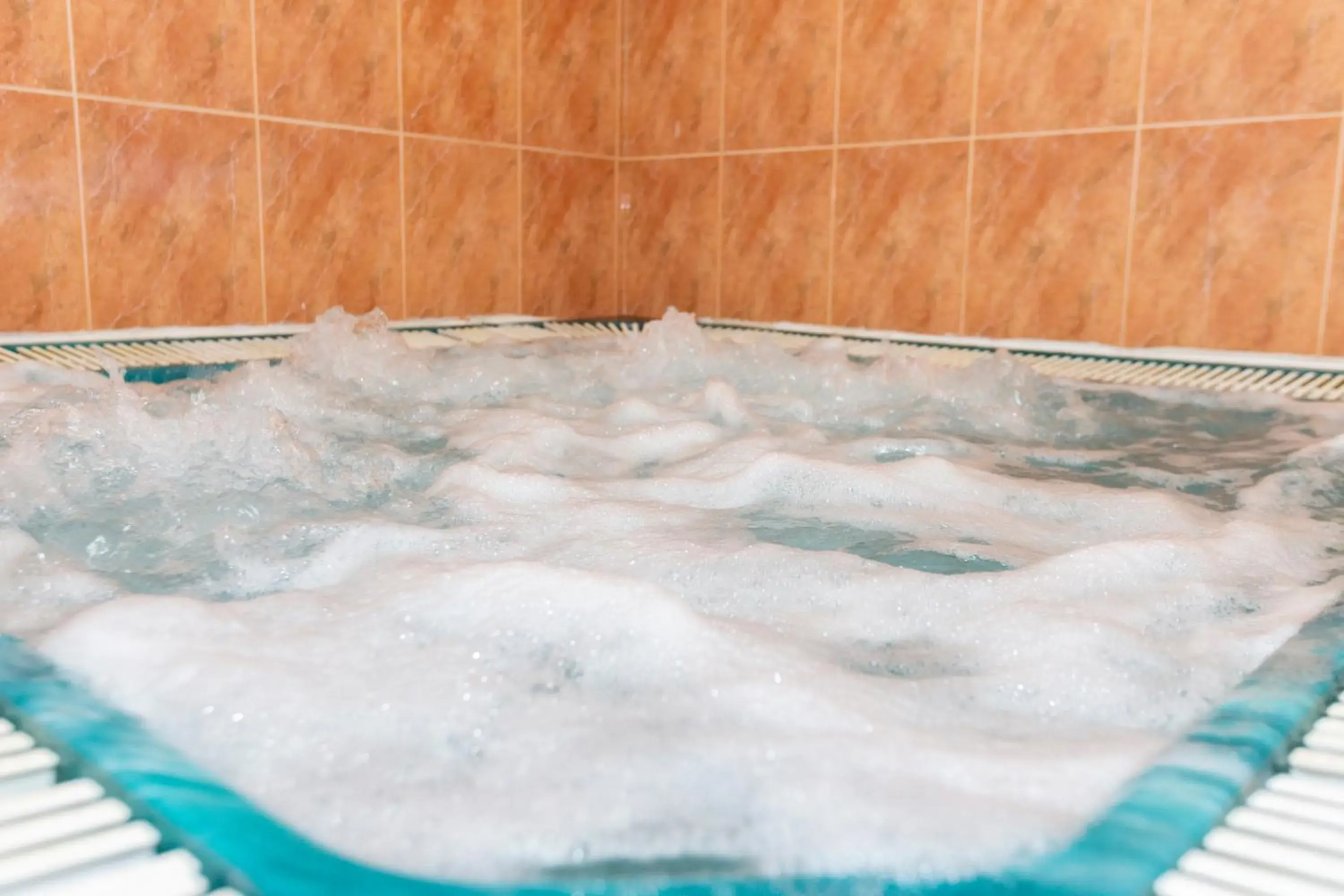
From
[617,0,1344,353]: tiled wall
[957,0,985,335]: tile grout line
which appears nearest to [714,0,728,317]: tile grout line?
[617,0,1344,353]: tiled wall

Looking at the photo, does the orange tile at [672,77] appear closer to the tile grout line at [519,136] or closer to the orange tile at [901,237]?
the tile grout line at [519,136]

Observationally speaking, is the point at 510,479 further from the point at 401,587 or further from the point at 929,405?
the point at 929,405

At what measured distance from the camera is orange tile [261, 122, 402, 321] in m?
4.29

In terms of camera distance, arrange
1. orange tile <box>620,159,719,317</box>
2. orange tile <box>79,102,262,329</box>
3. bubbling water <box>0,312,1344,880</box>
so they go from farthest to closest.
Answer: orange tile <box>620,159,719,317</box>
orange tile <box>79,102,262,329</box>
bubbling water <box>0,312,1344,880</box>

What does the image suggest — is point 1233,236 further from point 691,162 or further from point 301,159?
point 301,159

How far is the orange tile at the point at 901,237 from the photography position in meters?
4.54

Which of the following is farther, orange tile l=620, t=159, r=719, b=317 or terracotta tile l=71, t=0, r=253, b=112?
orange tile l=620, t=159, r=719, b=317

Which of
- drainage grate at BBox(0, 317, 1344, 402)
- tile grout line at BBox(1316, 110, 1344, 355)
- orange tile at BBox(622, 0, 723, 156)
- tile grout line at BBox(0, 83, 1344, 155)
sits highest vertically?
orange tile at BBox(622, 0, 723, 156)

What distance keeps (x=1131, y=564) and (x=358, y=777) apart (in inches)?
44.1

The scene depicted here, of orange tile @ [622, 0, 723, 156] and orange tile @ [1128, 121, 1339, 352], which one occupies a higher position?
orange tile @ [622, 0, 723, 156]

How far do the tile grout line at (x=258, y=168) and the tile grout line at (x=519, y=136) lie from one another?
4.17 ft

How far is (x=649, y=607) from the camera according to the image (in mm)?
1324

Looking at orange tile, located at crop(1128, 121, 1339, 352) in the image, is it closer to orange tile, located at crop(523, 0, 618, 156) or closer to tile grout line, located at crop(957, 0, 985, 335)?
tile grout line, located at crop(957, 0, 985, 335)

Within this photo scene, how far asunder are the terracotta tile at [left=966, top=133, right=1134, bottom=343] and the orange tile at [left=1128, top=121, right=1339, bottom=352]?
95mm
